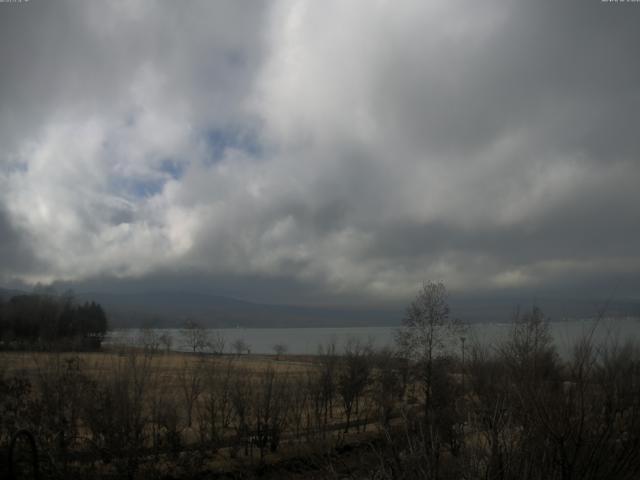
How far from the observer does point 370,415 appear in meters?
44.4

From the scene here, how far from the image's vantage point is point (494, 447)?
23.8 ft

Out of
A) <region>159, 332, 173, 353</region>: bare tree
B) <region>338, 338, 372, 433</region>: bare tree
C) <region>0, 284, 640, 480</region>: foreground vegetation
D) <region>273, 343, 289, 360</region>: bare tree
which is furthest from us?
<region>273, 343, 289, 360</region>: bare tree

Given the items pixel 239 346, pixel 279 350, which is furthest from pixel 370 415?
pixel 279 350

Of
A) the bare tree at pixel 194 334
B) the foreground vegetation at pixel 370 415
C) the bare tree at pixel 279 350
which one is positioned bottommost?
the bare tree at pixel 279 350

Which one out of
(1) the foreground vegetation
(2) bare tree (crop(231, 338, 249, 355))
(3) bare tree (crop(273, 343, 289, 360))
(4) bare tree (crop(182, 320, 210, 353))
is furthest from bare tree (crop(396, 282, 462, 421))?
(4) bare tree (crop(182, 320, 210, 353))

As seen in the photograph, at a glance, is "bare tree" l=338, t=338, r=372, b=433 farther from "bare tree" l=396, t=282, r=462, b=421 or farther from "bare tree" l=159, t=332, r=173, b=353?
"bare tree" l=159, t=332, r=173, b=353

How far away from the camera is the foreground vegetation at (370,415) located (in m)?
7.69

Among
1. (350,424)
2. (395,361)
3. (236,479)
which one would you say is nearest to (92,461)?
(236,479)

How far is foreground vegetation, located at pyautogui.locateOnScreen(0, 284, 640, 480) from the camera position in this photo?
7688 mm

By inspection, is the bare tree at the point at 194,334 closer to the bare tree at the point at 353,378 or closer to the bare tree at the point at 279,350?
the bare tree at the point at 279,350

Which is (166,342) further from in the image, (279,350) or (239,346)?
(279,350)

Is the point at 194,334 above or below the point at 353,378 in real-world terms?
below

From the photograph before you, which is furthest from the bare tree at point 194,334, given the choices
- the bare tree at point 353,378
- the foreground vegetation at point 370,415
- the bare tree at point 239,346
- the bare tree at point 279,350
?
the bare tree at point 353,378

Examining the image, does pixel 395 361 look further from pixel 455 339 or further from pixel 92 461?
pixel 92 461
